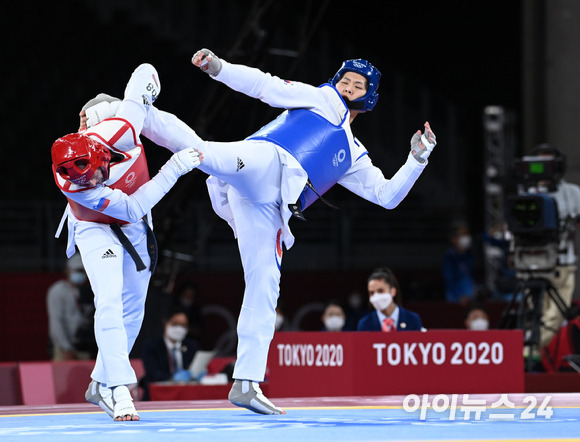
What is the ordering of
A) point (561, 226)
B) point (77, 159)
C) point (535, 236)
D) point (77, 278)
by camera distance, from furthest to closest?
1. point (77, 278)
2. point (561, 226)
3. point (535, 236)
4. point (77, 159)

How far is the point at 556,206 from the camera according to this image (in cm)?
817

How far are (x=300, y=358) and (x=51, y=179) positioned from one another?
7.92 m

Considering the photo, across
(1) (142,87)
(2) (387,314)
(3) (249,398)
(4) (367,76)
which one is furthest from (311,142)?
(2) (387,314)

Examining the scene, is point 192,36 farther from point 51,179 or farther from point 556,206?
point 556,206

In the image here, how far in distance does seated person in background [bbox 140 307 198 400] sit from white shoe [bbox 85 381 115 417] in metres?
2.80

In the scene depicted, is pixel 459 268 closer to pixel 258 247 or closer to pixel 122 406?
pixel 258 247

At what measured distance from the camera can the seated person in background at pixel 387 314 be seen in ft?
24.7

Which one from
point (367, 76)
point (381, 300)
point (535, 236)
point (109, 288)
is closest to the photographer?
point (109, 288)

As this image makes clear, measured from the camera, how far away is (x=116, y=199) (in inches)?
187

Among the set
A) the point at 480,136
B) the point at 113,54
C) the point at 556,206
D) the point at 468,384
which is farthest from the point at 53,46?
the point at 468,384

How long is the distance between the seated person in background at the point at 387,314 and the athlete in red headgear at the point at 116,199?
2.79 meters

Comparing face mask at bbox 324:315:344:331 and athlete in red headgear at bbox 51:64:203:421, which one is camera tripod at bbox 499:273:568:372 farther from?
athlete in red headgear at bbox 51:64:203:421

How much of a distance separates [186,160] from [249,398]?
1185 millimetres

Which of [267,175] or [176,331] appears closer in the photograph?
[267,175]
